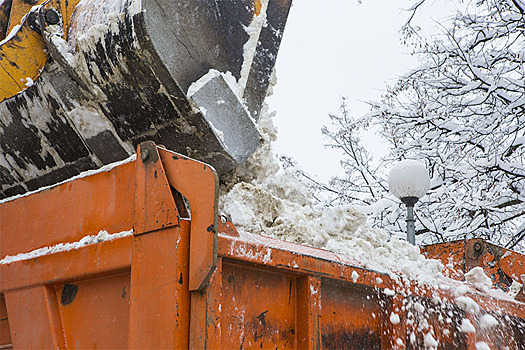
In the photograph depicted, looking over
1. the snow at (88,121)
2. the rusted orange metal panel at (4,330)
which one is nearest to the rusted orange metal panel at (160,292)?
the rusted orange metal panel at (4,330)

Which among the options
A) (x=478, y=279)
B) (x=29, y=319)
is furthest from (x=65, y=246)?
(x=478, y=279)

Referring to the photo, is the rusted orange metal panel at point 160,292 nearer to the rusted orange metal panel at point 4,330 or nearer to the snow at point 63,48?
the rusted orange metal panel at point 4,330

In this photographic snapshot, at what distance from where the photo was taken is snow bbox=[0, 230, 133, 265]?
1516 mm

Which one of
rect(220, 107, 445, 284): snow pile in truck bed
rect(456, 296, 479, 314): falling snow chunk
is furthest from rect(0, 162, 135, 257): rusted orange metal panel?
rect(456, 296, 479, 314): falling snow chunk

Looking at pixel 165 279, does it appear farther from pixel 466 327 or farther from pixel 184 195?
pixel 466 327

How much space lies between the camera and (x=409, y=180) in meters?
5.43

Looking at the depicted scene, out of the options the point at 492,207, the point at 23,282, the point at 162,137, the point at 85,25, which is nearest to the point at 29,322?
the point at 23,282

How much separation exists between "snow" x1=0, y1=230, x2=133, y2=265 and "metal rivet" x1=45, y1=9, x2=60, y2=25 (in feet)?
3.59

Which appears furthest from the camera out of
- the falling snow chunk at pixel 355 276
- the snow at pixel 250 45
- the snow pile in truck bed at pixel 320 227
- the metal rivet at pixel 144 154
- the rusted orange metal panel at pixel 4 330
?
the snow at pixel 250 45

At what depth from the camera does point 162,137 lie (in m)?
2.36

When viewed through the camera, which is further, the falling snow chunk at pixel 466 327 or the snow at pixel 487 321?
the snow at pixel 487 321

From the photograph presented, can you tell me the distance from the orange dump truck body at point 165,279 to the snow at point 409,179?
3.60 metres

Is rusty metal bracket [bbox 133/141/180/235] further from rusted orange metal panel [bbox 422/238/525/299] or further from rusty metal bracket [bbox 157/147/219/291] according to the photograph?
rusted orange metal panel [bbox 422/238/525/299]

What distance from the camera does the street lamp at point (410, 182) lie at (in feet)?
17.8
